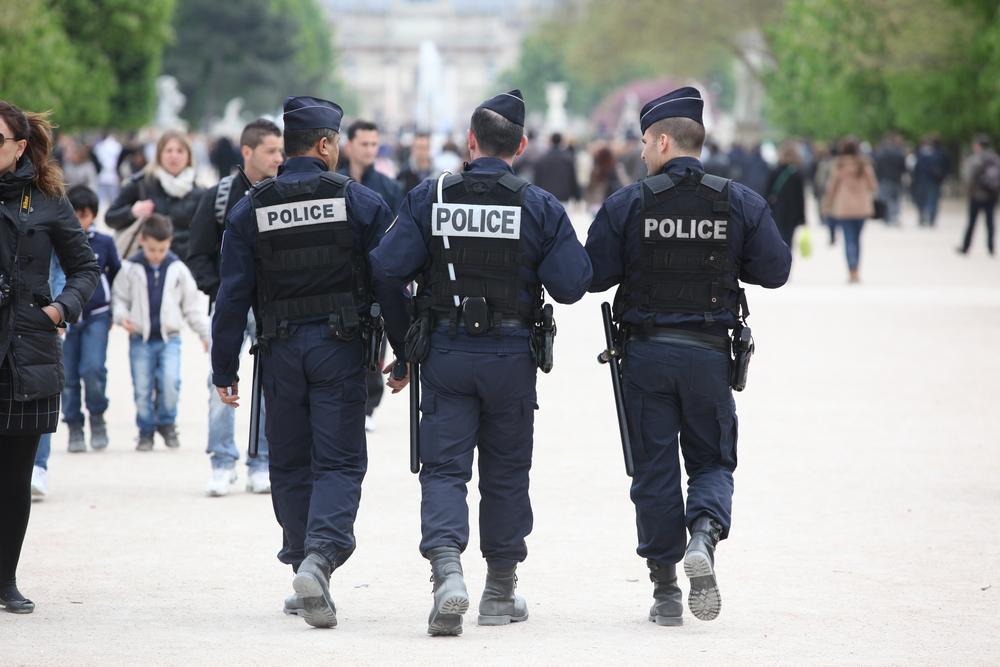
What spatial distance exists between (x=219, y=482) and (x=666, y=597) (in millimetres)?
3323

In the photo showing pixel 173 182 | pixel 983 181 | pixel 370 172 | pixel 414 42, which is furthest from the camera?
pixel 414 42

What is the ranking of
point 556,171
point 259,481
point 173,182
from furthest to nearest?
point 556,171 → point 173,182 → point 259,481

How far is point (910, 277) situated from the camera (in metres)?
24.2

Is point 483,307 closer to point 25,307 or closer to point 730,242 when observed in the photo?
point 730,242

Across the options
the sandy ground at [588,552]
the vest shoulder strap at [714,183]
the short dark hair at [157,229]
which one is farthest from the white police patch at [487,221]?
the short dark hair at [157,229]

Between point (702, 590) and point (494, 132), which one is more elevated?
point (494, 132)

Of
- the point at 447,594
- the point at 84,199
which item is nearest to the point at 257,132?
the point at 84,199

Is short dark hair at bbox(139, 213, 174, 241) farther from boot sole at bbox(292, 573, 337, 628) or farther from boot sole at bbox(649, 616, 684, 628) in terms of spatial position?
boot sole at bbox(649, 616, 684, 628)

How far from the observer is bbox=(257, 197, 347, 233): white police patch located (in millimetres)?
6562

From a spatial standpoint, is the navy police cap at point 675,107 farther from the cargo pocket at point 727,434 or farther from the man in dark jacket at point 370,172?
the man in dark jacket at point 370,172

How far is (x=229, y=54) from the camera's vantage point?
79625mm

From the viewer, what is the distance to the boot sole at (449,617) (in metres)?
6.16

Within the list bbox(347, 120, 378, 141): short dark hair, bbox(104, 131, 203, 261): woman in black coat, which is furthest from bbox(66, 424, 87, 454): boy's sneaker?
bbox(347, 120, 378, 141): short dark hair

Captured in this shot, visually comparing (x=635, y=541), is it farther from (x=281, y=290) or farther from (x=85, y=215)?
(x=85, y=215)
